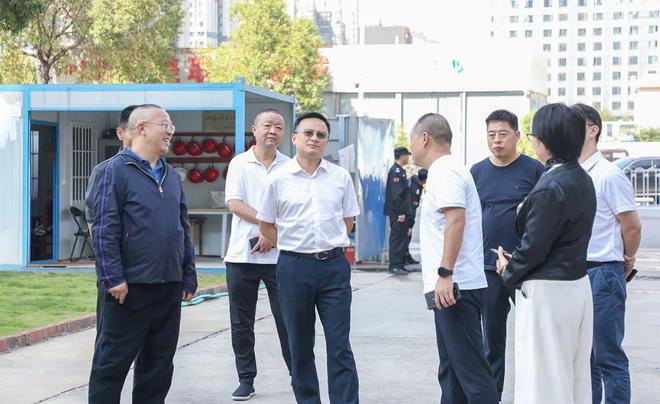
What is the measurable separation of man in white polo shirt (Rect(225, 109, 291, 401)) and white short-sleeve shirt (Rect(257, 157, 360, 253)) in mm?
1036

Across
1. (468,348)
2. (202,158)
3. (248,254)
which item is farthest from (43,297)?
(468,348)

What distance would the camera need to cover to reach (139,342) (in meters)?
6.43

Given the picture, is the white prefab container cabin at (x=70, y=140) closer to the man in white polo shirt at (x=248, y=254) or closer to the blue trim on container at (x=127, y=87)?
the blue trim on container at (x=127, y=87)

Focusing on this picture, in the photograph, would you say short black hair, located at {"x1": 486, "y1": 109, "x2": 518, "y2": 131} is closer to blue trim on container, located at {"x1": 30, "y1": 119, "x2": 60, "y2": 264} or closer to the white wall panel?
the white wall panel

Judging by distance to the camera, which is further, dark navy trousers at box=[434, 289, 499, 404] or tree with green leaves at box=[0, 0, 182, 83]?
tree with green leaves at box=[0, 0, 182, 83]

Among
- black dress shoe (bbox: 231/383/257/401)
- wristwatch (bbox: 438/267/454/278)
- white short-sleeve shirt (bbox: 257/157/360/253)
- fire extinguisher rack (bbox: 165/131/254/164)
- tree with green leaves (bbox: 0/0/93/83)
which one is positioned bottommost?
black dress shoe (bbox: 231/383/257/401)

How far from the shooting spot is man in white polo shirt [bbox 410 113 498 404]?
606 cm

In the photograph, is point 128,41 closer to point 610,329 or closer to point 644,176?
point 644,176

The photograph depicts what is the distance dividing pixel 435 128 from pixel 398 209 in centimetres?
1263

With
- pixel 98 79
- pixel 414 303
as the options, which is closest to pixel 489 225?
pixel 414 303

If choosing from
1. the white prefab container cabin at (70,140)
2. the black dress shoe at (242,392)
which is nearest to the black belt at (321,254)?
the black dress shoe at (242,392)

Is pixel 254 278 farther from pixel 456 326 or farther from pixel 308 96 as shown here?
pixel 308 96

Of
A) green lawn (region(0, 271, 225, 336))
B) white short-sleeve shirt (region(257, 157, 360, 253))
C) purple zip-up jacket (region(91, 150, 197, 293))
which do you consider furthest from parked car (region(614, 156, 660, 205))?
purple zip-up jacket (region(91, 150, 197, 293))

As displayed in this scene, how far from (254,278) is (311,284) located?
57.6 inches
